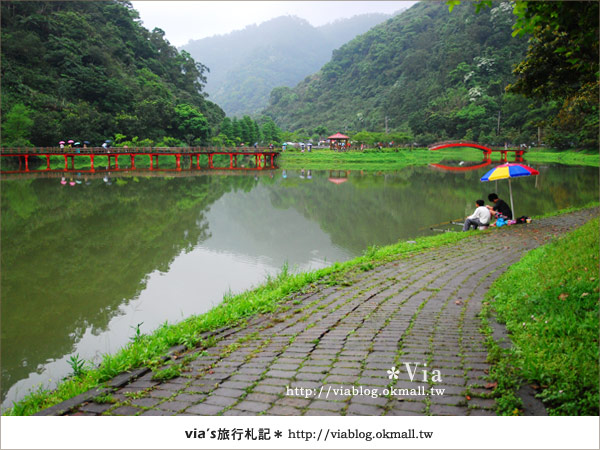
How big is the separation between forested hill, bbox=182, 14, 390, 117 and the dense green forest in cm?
3050

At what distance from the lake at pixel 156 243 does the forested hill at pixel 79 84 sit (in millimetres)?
18394

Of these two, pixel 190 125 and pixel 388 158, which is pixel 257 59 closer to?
pixel 190 125

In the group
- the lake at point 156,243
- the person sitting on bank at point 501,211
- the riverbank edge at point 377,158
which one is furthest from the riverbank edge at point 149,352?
the riverbank edge at point 377,158

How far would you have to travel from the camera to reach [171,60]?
70000 mm

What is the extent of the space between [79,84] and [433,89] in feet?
186

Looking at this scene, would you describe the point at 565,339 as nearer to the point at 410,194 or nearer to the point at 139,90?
the point at 410,194

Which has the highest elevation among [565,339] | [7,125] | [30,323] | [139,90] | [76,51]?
[76,51]

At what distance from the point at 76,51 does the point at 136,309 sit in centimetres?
5180

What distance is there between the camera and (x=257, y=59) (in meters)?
156

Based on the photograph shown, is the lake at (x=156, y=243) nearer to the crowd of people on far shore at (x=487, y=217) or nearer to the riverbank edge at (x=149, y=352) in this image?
the riverbank edge at (x=149, y=352)

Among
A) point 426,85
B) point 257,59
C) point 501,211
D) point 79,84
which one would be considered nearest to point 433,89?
point 426,85

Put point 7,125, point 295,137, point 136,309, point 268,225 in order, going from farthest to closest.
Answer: point 295,137 < point 7,125 < point 268,225 < point 136,309

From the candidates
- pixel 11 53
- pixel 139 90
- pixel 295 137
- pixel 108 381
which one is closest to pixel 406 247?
pixel 108 381

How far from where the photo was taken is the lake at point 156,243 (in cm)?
591
